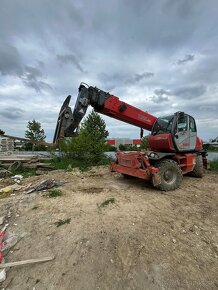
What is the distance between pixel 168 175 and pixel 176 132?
144 centimetres

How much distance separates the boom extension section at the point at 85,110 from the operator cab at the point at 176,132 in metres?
0.83

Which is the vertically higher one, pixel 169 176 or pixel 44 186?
pixel 169 176

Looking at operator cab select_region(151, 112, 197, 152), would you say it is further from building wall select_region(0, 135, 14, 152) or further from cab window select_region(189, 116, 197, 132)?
building wall select_region(0, 135, 14, 152)

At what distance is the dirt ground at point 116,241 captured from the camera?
111 inches

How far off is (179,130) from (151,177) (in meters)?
2.03

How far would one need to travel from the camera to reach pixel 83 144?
12109mm

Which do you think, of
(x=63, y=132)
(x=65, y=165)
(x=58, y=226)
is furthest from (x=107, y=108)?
(x=65, y=165)

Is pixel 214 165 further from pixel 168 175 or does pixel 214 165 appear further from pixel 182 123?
pixel 168 175

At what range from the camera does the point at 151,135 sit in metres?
7.71

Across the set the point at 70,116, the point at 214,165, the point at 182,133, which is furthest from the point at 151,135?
the point at 214,165

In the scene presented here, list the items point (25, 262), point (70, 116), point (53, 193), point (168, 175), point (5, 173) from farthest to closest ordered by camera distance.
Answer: point (5, 173) → point (168, 175) → point (70, 116) → point (53, 193) → point (25, 262)

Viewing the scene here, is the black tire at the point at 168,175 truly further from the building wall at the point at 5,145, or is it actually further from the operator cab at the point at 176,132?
the building wall at the point at 5,145

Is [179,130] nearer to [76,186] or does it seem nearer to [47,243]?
[76,186]

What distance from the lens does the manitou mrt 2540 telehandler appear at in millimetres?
6371
